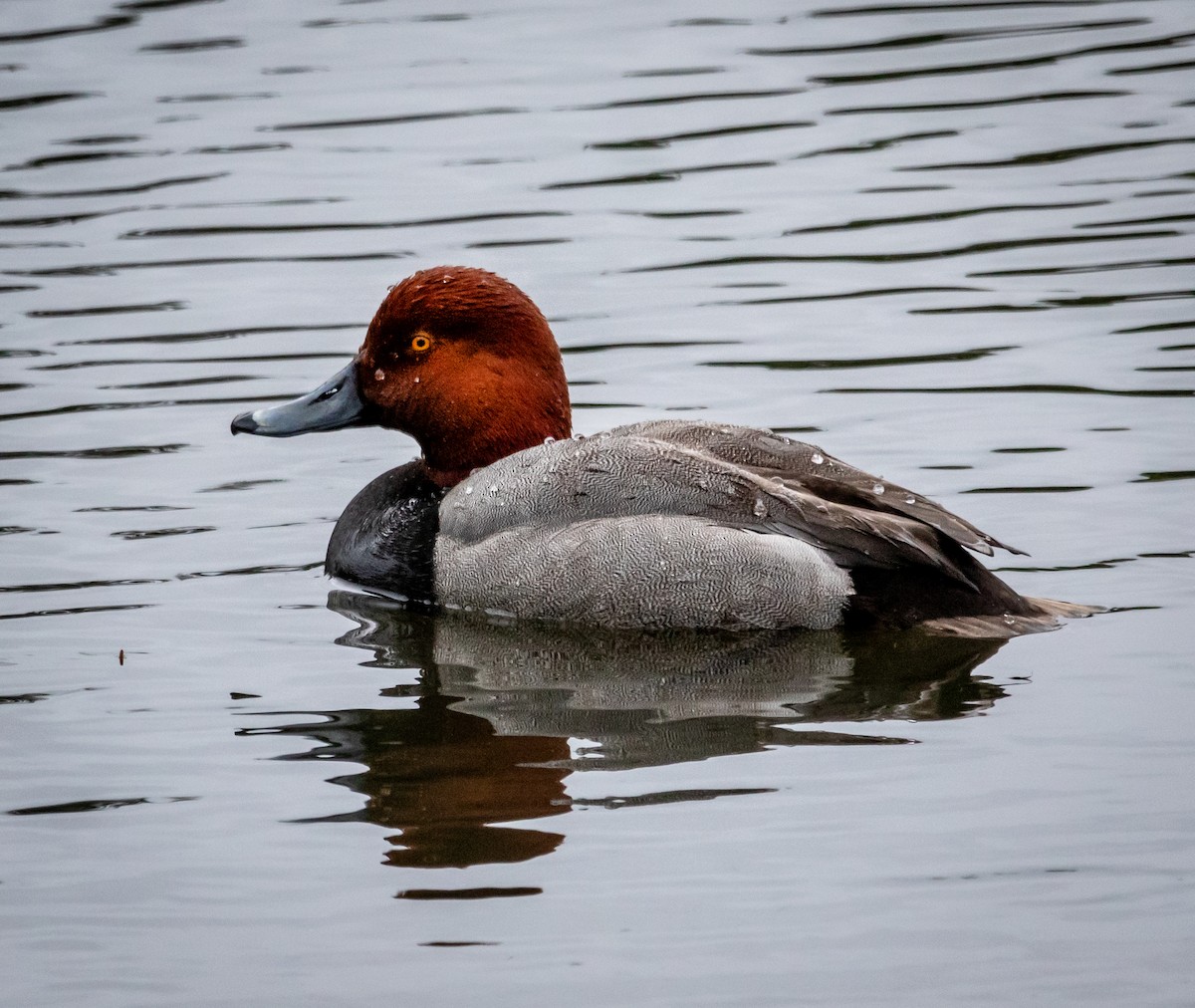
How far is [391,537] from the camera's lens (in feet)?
24.1

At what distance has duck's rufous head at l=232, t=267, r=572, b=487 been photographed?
739cm

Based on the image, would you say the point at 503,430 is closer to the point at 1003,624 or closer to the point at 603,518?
the point at 603,518

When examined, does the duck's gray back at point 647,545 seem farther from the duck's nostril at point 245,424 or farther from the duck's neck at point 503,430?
the duck's nostril at point 245,424

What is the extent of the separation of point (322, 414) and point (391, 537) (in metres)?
0.70

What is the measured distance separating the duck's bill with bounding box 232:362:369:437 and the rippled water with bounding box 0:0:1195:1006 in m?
0.42

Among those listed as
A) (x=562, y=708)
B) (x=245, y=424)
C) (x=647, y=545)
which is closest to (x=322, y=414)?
(x=245, y=424)

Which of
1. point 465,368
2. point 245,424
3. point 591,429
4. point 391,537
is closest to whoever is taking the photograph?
point 391,537

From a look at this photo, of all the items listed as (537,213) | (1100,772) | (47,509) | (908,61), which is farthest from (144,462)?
(908,61)

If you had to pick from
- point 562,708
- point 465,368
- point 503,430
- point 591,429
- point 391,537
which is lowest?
point 562,708

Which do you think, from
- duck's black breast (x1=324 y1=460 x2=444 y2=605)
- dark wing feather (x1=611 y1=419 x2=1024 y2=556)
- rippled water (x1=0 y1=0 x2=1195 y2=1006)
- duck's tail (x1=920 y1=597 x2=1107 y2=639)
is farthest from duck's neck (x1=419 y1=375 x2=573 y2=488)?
duck's tail (x1=920 y1=597 x2=1107 y2=639)

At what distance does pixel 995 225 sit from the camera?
1112 centimetres

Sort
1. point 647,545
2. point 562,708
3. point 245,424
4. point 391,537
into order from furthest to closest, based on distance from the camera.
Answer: point 245,424 < point 391,537 < point 647,545 < point 562,708

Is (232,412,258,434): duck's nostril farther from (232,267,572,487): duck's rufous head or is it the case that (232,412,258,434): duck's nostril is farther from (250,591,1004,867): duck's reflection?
(250,591,1004,867): duck's reflection

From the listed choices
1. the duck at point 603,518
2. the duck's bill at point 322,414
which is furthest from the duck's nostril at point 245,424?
the duck at point 603,518
